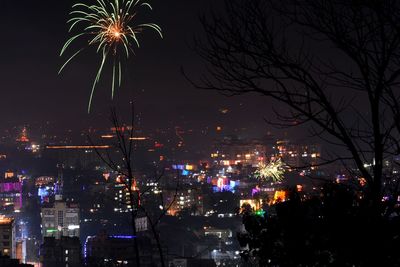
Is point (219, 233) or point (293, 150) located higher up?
point (293, 150)

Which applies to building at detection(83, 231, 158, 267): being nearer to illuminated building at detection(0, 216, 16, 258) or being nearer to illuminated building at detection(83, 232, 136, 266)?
illuminated building at detection(83, 232, 136, 266)

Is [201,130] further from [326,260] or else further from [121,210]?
[326,260]

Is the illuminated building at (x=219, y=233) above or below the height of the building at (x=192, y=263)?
above

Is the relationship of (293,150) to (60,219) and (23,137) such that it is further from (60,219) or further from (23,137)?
(23,137)

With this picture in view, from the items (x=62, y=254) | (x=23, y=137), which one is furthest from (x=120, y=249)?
(x=23, y=137)

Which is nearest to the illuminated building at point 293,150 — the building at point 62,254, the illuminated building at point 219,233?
the illuminated building at point 219,233

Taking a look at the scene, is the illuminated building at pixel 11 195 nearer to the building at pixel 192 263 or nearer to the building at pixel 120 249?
the building at pixel 120 249

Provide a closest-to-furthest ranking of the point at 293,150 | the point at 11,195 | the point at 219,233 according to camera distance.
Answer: the point at 219,233
the point at 11,195
the point at 293,150

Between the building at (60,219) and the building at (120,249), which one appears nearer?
the building at (120,249)
